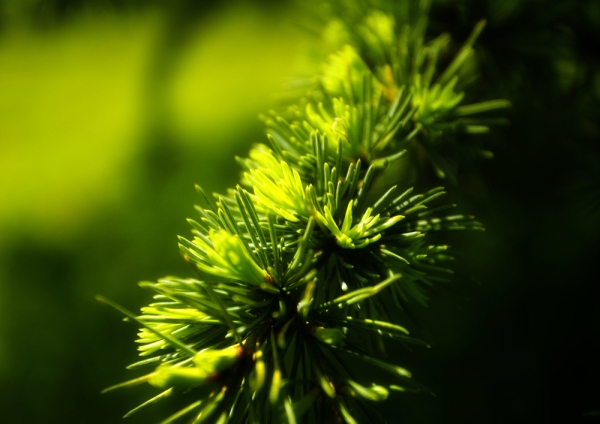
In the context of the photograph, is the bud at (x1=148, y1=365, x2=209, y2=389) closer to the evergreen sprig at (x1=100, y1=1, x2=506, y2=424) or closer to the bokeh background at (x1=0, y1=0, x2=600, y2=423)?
the evergreen sprig at (x1=100, y1=1, x2=506, y2=424)

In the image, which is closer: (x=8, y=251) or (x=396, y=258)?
(x=396, y=258)

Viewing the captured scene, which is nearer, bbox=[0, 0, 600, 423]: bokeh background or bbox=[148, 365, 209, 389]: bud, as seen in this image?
bbox=[148, 365, 209, 389]: bud

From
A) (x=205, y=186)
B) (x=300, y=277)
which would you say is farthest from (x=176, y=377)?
(x=205, y=186)

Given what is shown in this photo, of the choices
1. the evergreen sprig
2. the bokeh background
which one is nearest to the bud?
the evergreen sprig

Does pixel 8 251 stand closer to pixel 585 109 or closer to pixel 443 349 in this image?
pixel 443 349

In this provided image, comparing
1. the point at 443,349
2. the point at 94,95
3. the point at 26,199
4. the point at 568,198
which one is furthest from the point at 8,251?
the point at 568,198

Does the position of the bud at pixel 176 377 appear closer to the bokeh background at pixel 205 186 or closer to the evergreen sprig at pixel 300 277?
the evergreen sprig at pixel 300 277
